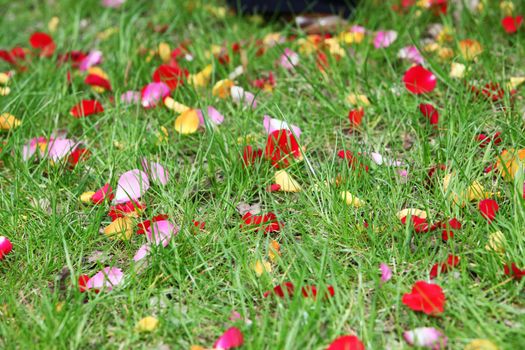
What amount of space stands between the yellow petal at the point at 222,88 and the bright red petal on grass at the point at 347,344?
1292mm

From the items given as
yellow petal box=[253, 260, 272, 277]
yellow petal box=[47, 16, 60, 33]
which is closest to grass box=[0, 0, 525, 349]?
yellow petal box=[253, 260, 272, 277]

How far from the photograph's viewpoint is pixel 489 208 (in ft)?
6.27

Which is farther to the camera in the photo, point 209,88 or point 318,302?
point 209,88

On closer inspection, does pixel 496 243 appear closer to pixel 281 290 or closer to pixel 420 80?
pixel 281 290

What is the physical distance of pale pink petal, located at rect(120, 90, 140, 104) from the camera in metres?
2.64

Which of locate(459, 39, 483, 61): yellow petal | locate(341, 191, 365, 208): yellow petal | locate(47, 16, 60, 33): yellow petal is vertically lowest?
locate(341, 191, 365, 208): yellow petal

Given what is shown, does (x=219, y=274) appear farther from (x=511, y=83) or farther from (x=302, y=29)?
(x=302, y=29)

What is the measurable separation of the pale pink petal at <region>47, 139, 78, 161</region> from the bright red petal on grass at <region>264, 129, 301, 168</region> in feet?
2.14

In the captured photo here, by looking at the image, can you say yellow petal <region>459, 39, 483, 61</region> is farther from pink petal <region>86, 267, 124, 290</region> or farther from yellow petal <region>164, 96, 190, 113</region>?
pink petal <region>86, 267, 124, 290</region>

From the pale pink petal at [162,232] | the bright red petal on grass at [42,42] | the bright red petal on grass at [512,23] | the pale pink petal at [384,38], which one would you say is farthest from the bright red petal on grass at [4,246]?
the bright red petal on grass at [512,23]

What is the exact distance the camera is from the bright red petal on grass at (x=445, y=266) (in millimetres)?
1790

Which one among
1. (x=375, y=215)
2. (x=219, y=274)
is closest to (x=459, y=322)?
(x=375, y=215)

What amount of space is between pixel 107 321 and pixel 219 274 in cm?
31

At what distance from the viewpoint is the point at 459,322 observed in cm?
168
